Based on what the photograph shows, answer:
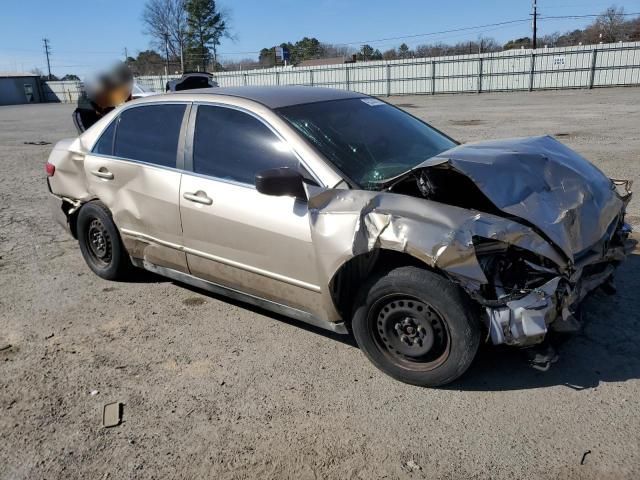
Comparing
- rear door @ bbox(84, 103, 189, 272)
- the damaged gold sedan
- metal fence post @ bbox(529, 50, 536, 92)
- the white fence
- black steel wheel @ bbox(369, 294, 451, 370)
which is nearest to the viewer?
the damaged gold sedan

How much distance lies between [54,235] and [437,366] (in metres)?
5.16

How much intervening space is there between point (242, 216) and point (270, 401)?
118cm

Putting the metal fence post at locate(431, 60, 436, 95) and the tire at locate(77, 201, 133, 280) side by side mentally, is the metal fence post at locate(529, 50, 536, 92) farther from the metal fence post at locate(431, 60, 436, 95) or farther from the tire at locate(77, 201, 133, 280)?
the tire at locate(77, 201, 133, 280)

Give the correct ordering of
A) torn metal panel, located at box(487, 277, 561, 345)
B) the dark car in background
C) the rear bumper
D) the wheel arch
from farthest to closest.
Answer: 1. the dark car in background
2. the rear bumper
3. the wheel arch
4. torn metal panel, located at box(487, 277, 561, 345)

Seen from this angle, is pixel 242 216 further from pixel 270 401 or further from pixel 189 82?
pixel 189 82

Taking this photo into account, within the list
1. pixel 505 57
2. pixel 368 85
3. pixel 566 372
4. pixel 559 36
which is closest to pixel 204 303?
pixel 566 372

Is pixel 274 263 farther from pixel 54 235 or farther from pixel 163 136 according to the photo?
pixel 54 235

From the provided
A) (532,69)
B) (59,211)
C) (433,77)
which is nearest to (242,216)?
(59,211)

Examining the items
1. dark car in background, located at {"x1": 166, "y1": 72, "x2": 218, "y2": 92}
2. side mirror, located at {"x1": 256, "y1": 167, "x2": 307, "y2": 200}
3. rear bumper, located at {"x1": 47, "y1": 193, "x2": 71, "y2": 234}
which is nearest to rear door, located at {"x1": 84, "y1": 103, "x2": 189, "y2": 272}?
rear bumper, located at {"x1": 47, "y1": 193, "x2": 71, "y2": 234}

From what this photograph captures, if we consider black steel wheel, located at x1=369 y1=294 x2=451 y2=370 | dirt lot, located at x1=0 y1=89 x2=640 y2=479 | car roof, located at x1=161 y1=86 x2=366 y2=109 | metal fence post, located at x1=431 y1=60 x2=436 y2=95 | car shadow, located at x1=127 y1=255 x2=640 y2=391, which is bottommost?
dirt lot, located at x1=0 y1=89 x2=640 y2=479

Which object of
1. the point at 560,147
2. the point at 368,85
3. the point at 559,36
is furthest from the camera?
the point at 559,36

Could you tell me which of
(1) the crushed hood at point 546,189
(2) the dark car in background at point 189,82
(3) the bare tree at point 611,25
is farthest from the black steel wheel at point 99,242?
(3) the bare tree at point 611,25

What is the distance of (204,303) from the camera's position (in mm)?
4316

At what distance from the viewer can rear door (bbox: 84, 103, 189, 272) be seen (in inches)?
155
